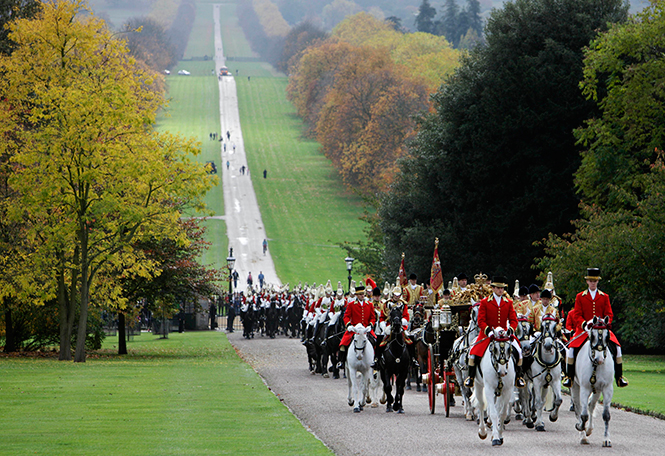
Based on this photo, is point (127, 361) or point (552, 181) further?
point (552, 181)

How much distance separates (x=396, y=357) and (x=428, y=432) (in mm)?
3000

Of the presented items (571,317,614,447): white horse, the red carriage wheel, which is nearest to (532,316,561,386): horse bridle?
(571,317,614,447): white horse

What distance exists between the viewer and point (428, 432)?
50.9 ft

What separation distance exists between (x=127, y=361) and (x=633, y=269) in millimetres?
17622

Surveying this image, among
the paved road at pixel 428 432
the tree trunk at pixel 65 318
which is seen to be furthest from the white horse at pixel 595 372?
the tree trunk at pixel 65 318

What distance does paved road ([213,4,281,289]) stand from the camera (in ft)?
238

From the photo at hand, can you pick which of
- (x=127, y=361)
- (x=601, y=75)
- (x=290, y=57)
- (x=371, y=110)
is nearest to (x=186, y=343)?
(x=127, y=361)

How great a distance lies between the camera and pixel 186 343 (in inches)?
1763

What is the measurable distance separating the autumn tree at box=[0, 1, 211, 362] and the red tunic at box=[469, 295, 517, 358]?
1902cm

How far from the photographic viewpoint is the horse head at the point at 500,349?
13812 mm

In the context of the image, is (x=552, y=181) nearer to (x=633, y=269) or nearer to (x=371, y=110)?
(x=633, y=269)

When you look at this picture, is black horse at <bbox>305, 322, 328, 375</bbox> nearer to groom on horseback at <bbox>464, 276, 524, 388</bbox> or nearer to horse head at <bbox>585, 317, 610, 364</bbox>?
groom on horseback at <bbox>464, 276, 524, 388</bbox>

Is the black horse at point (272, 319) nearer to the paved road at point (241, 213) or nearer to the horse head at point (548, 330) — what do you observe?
the paved road at point (241, 213)

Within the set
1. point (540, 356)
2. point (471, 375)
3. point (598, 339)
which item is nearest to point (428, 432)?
point (471, 375)
